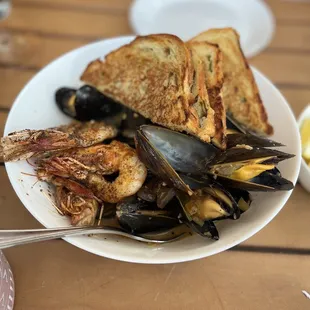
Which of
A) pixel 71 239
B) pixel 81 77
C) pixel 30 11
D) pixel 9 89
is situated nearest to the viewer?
pixel 71 239

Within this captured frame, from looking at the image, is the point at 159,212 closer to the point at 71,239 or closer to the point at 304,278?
the point at 71,239

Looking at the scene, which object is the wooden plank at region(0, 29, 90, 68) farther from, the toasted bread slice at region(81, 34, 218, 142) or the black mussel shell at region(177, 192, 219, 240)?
the black mussel shell at region(177, 192, 219, 240)

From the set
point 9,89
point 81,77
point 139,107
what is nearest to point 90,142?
point 139,107

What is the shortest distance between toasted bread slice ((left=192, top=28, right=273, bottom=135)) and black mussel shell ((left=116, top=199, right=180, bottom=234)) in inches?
13.9

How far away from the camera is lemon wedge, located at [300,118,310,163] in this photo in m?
1.08

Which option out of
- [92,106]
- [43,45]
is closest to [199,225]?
[92,106]

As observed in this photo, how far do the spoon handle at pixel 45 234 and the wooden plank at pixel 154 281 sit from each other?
11 centimetres

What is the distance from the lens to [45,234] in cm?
82

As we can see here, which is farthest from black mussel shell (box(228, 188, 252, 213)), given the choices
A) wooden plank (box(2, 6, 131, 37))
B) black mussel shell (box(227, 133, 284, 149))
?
wooden plank (box(2, 6, 131, 37))

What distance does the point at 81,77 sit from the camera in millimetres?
1191

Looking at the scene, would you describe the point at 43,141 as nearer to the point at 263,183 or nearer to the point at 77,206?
the point at 77,206

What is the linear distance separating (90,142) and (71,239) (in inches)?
10.0

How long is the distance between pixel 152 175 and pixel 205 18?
0.91 metres

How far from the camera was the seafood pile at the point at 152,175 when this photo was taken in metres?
0.89
